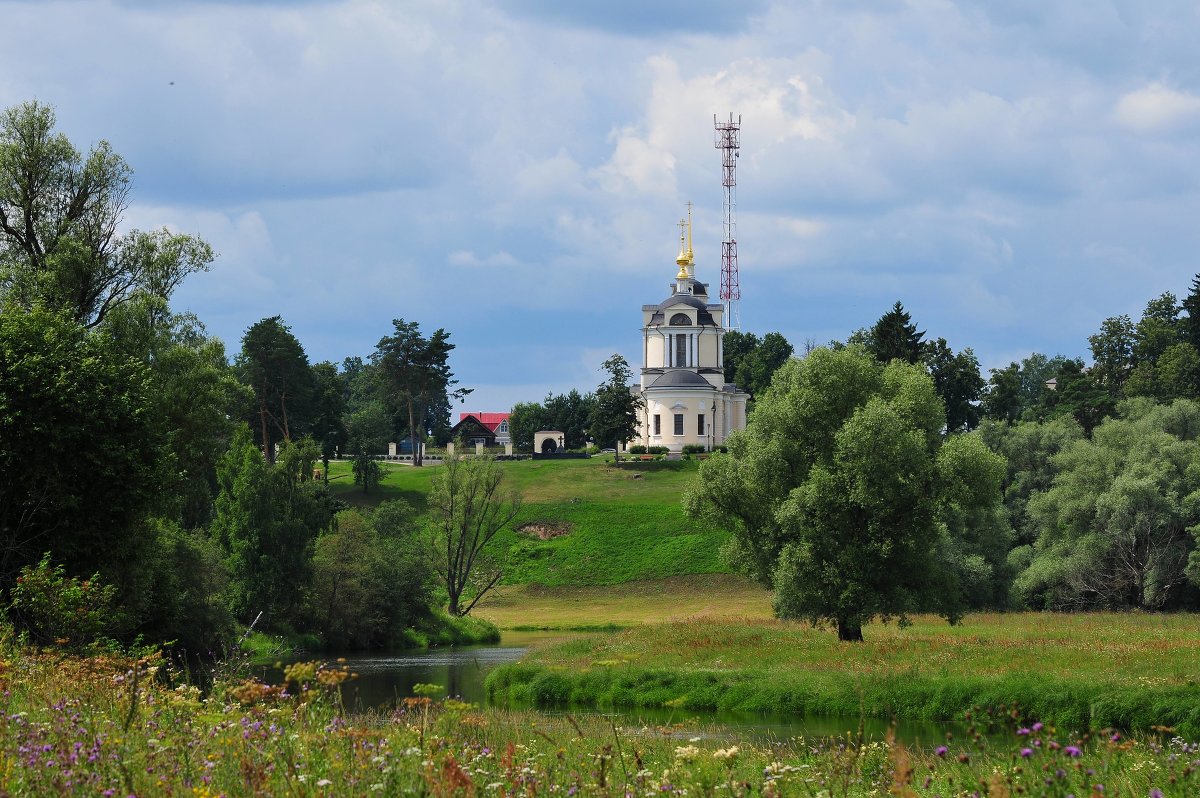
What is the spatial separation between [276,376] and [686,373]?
36.9 meters

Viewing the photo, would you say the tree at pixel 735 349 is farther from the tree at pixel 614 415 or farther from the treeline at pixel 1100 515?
the treeline at pixel 1100 515

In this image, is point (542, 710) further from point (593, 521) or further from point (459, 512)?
point (593, 521)

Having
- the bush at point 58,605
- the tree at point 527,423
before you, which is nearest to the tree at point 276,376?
the tree at point 527,423

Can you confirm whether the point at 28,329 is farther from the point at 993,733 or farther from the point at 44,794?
the point at 44,794

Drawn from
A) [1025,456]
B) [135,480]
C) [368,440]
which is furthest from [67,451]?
[368,440]

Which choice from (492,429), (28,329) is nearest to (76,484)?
(28,329)

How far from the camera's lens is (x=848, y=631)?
126 feet

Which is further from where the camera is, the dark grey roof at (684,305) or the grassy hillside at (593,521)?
the dark grey roof at (684,305)

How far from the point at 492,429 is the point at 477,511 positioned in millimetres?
117164

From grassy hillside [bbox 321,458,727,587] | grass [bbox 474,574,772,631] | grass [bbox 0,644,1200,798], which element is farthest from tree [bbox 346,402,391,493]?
grass [bbox 0,644,1200,798]

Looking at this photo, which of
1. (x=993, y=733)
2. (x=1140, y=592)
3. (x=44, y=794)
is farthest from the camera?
(x=1140, y=592)

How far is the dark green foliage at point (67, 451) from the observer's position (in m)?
27.7

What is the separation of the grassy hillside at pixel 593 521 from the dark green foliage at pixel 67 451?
48.0 meters

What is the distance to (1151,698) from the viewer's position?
24109 millimetres
